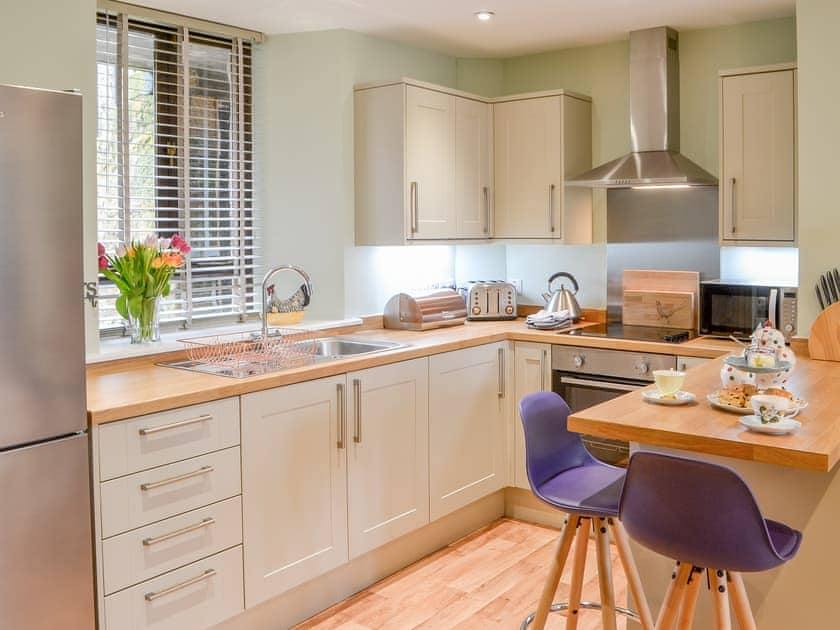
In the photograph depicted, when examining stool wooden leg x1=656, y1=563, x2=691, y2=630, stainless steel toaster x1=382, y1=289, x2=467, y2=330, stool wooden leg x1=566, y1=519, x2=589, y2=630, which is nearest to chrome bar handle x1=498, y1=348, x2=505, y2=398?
stainless steel toaster x1=382, y1=289, x2=467, y2=330

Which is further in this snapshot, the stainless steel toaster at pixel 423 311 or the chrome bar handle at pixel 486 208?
the chrome bar handle at pixel 486 208

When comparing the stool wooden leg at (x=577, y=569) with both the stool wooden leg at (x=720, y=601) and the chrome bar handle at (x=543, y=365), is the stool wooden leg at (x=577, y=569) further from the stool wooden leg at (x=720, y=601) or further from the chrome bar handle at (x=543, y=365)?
the chrome bar handle at (x=543, y=365)

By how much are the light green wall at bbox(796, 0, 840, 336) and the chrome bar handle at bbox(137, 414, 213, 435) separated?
2342mm

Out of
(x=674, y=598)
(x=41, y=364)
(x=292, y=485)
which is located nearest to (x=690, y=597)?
(x=674, y=598)

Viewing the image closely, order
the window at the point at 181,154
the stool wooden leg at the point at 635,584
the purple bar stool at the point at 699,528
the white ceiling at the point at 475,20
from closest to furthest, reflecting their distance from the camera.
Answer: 1. the purple bar stool at the point at 699,528
2. the stool wooden leg at the point at 635,584
3. the window at the point at 181,154
4. the white ceiling at the point at 475,20

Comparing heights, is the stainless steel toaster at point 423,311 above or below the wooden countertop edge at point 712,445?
above

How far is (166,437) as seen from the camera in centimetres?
264

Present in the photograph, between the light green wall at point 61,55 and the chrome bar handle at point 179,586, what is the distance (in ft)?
3.01

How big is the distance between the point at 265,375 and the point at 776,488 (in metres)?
1.64

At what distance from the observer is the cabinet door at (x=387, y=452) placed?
3334 millimetres

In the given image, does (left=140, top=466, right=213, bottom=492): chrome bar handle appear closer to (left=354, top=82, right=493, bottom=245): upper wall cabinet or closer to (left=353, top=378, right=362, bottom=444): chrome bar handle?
(left=353, top=378, right=362, bottom=444): chrome bar handle

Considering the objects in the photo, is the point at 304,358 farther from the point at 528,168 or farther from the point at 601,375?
the point at 528,168

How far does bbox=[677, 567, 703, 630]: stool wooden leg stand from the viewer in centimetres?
207

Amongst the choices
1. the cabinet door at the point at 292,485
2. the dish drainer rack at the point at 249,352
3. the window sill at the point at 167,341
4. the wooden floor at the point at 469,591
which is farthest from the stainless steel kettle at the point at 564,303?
the cabinet door at the point at 292,485
